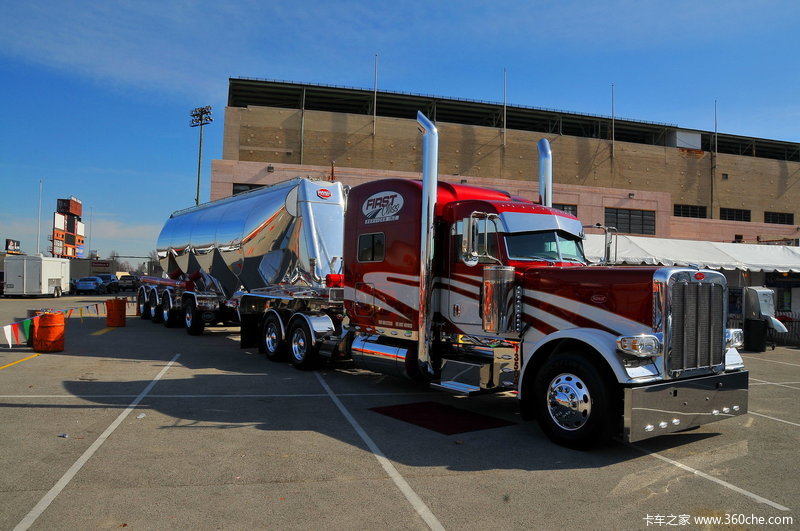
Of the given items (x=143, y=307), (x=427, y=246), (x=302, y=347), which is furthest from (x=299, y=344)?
(x=143, y=307)

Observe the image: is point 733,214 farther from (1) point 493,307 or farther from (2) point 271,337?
(1) point 493,307

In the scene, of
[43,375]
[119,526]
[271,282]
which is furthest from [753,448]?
[43,375]

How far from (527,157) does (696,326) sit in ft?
134

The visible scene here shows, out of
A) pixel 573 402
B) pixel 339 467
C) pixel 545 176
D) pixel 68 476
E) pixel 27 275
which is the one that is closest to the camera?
pixel 68 476

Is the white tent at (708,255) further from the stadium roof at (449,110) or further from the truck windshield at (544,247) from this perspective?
the stadium roof at (449,110)

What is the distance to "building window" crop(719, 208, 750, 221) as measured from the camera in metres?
49.6

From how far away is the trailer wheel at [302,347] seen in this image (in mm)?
10711

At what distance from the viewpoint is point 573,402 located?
5.89 m

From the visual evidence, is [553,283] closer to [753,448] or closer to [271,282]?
[753,448]

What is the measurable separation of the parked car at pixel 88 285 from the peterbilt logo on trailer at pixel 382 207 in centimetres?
4789

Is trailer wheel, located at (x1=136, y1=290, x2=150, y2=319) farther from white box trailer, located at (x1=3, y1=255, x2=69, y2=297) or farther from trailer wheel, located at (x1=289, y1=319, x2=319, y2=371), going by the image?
white box trailer, located at (x1=3, y1=255, x2=69, y2=297)

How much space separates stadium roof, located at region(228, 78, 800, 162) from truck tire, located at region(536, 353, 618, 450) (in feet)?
134

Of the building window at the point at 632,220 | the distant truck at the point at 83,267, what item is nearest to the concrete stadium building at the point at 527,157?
the building window at the point at 632,220

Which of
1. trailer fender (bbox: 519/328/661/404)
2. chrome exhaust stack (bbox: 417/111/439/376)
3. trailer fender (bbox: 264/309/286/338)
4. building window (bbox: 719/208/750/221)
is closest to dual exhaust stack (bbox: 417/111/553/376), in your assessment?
chrome exhaust stack (bbox: 417/111/439/376)
